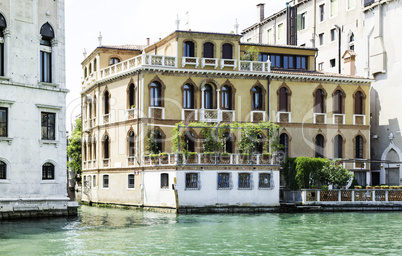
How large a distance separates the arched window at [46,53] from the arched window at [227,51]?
1301 cm

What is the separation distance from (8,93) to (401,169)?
25.2m

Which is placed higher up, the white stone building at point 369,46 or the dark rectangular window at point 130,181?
the white stone building at point 369,46

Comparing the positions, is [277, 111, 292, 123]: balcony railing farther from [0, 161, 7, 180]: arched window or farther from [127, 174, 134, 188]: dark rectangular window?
[0, 161, 7, 180]: arched window

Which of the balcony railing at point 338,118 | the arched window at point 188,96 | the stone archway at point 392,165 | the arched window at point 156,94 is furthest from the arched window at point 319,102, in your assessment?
the arched window at point 156,94

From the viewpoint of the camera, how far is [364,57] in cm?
4581

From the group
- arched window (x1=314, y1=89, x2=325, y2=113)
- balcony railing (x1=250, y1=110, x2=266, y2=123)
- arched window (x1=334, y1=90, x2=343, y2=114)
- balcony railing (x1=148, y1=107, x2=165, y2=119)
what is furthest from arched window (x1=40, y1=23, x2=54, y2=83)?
arched window (x1=334, y1=90, x2=343, y2=114)

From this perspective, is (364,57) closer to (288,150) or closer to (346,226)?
(288,150)

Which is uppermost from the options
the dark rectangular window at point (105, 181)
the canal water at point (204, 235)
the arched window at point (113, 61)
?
the arched window at point (113, 61)

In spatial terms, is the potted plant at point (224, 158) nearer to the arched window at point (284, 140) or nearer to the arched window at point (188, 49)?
the arched window at point (284, 140)

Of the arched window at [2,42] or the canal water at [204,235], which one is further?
the arched window at [2,42]

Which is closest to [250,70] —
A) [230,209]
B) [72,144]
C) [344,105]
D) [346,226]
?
[344,105]

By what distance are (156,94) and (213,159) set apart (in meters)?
5.87

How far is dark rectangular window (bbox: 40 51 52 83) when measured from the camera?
2884cm

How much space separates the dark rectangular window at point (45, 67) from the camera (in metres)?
28.8
